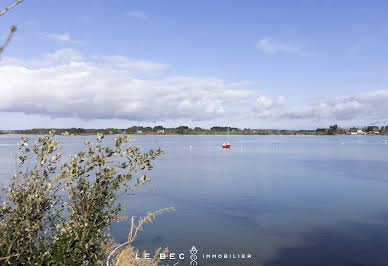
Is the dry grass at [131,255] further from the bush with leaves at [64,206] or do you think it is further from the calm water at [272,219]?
the calm water at [272,219]

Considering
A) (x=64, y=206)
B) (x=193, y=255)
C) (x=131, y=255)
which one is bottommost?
(x=193, y=255)

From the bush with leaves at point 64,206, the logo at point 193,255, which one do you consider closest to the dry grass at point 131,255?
the bush with leaves at point 64,206

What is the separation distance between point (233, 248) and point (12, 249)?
52.3 feet

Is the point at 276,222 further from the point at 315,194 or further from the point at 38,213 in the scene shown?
the point at 38,213

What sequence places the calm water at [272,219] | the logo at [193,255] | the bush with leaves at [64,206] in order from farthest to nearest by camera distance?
the calm water at [272,219] → the logo at [193,255] → the bush with leaves at [64,206]

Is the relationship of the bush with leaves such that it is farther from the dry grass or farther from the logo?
the logo

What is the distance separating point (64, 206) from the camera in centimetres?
743

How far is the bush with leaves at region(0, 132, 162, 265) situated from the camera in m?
5.99

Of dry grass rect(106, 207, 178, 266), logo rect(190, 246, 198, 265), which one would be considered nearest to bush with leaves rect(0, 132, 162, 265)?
dry grass rect(106, 207, 178, 266)

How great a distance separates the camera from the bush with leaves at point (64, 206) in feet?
19.7

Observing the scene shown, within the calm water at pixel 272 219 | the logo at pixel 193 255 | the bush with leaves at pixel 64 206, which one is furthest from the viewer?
the calm water at pixel 272 219

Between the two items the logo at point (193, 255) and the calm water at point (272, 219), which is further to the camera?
the calm water at point (272, 219)

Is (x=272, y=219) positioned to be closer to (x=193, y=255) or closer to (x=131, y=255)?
(x=193, y=255)

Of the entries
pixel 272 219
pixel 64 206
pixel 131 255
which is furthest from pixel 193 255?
pixel 64 206
